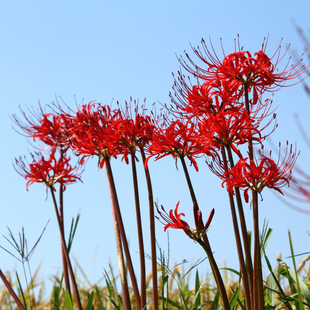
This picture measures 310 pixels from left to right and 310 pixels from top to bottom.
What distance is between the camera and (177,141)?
8.27 ft

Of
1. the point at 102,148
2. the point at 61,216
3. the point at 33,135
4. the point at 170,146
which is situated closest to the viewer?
the point at 170,146

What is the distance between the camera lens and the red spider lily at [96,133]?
2.85 meters

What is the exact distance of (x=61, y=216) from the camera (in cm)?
343

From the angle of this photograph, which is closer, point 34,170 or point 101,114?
point 101,114

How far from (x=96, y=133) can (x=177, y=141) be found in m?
0.69

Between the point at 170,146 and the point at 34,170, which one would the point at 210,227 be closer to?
the point at 170,146

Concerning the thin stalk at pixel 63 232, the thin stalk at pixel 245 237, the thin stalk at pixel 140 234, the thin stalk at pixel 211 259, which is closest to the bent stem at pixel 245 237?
the thin stalk at pixel 245 237

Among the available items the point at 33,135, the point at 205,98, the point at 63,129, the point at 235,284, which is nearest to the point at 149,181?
the point at 205,98

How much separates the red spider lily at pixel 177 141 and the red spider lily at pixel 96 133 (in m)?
0.37

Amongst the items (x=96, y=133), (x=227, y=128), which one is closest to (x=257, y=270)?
(x=227, y=128)

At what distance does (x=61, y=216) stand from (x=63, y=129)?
69 cm

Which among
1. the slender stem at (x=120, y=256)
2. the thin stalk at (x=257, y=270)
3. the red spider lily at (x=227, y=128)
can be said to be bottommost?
the thin stalk at (x=257, y=270)

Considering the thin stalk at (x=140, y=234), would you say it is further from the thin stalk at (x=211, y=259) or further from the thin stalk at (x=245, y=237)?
the thin stalk at (x=245, y=237)

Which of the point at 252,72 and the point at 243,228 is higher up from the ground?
the point at 252,72
